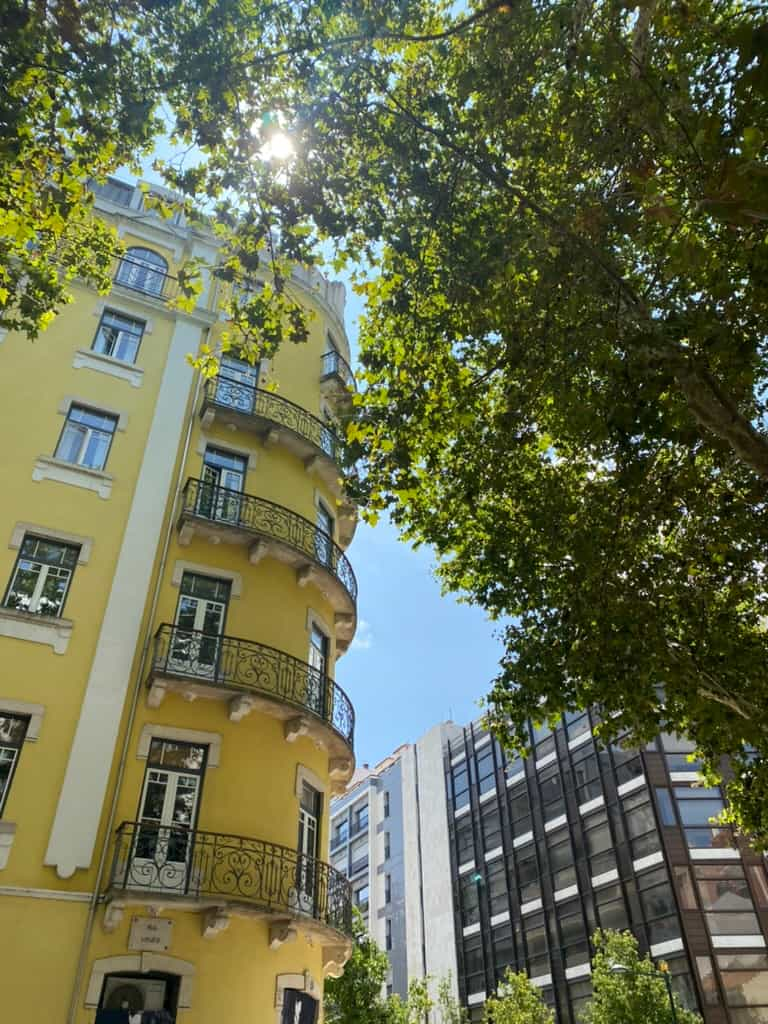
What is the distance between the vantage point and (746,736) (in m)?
11.0

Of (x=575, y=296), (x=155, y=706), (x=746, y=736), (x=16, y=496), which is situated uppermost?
(x=16, y=496)

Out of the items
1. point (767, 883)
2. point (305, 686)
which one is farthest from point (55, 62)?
point (767, 883)

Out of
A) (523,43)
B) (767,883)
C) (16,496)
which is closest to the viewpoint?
(523,43)

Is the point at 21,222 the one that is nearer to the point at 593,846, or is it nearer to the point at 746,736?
the point at 746,736

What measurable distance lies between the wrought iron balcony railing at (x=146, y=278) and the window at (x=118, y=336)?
94cm

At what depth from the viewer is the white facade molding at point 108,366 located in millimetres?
16422

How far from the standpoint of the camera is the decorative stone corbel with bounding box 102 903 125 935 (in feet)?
35.9

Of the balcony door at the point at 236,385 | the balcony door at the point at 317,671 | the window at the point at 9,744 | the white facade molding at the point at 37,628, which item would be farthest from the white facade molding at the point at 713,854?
the window at the point at 9,744

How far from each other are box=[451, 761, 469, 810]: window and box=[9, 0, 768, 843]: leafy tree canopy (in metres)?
37.8

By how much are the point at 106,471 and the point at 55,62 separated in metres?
8.09

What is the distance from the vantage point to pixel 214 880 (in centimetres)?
1188

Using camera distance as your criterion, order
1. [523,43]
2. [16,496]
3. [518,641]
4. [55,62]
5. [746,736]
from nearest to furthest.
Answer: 1. [55,62]
2. [523,43]
3. [746,736]
4. [518,641]
5. [16,496]

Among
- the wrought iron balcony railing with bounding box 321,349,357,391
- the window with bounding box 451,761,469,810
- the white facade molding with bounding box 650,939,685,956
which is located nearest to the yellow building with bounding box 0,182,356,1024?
the wrought iron balcony railing with bounding box 321,349,357,391

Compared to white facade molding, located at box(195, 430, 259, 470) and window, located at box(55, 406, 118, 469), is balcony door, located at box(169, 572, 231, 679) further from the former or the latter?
window, located at box(55, 406, 118, 469)
